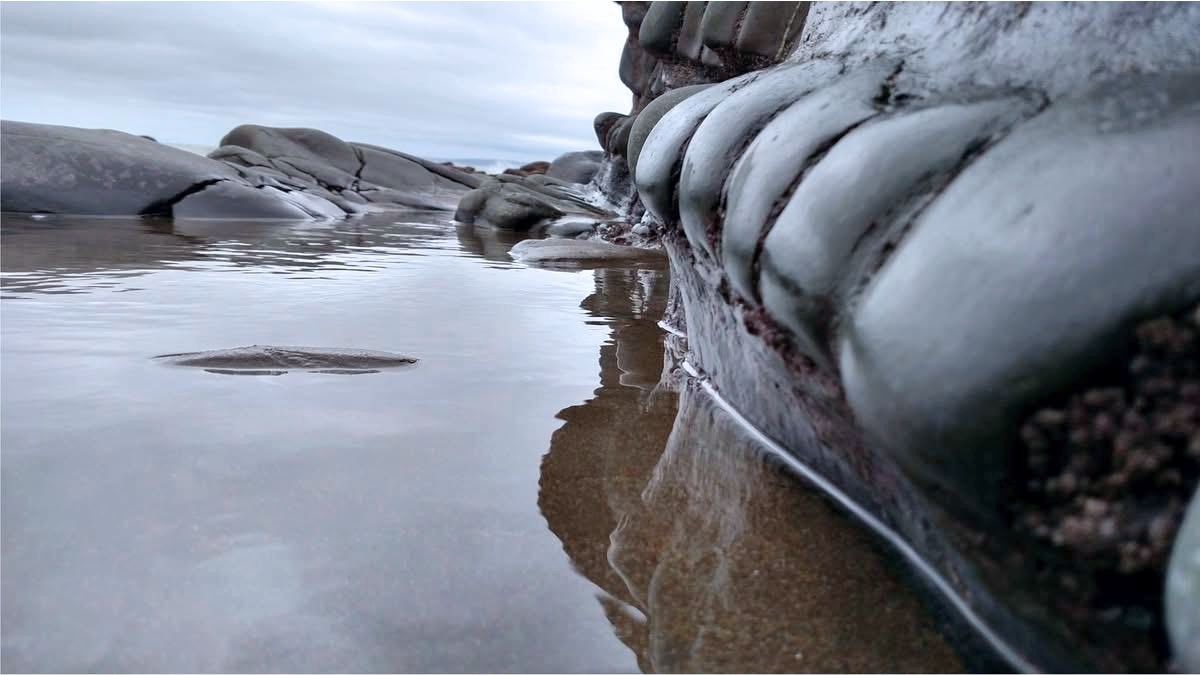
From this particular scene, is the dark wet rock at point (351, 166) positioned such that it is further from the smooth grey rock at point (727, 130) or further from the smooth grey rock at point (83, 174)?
the smooth grey rock at point (727, 130)

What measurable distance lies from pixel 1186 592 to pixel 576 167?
16091 mm

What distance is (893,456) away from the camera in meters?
0.71

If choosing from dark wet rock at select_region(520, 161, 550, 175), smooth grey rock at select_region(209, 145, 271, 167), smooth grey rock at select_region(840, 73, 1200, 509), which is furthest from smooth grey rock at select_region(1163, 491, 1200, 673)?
dark wet rock at select_region(520, 161, 550, 175)

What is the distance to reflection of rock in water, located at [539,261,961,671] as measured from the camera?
2.63 feet

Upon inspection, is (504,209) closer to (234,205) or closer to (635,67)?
(234,205)

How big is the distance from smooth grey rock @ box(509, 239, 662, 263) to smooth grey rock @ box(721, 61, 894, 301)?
3422 mm

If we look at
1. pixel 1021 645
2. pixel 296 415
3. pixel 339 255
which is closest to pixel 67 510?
pixel 296 415

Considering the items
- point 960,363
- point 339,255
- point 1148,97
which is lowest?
point 339,255

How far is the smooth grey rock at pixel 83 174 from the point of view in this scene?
638 cm

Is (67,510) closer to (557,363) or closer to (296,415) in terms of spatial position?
(296,415)

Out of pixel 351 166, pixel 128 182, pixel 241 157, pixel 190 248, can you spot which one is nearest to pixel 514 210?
pixel 128 182

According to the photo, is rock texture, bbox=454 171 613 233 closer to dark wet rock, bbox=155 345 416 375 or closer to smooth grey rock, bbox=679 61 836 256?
dark wet rock, bbox=155 345 416 375

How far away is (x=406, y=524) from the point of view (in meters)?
1.01

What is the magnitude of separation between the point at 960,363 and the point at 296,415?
1077 millimetres
